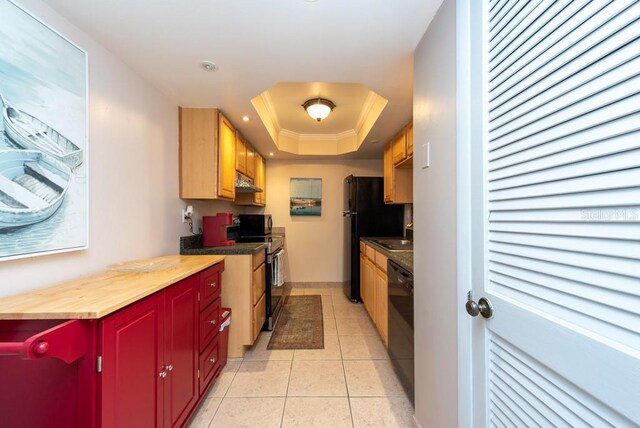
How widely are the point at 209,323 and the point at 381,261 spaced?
1577 millimetres

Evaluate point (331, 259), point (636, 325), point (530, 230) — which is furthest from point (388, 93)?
point (331, 259)

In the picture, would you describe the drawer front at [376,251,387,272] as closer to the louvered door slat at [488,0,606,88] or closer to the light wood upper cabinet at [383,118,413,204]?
the light wood upper cabinet at [383,118,413,204]

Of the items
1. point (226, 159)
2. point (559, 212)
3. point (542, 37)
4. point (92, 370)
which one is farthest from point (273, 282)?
point (542, 37)

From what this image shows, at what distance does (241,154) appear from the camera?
2955 millimetres

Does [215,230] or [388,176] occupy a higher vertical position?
[388,176]

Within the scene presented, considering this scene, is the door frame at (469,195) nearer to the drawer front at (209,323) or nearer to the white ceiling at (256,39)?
the white ceiling at (256,39)

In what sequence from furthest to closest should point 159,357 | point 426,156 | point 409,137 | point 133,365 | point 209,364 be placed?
point 409,137
point 209,364
point 426,156
point 159,357
point 133,365

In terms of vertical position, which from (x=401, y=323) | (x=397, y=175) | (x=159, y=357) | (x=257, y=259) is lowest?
(x=401, y=323)

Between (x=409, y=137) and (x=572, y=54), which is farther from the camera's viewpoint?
(x=409, y=137)

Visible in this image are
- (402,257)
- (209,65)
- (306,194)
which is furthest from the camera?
(306,194)

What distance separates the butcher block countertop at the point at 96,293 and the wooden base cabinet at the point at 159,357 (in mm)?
55

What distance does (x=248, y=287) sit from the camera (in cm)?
225

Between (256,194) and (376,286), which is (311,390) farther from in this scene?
(256,194)

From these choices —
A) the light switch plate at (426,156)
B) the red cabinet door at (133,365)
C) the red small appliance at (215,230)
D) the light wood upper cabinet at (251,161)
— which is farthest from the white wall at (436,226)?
the light wood upper cabinet at (251,161)
